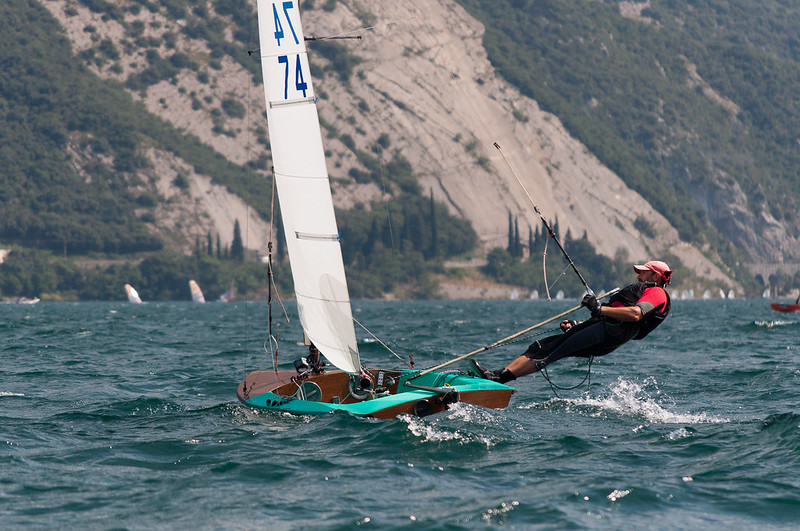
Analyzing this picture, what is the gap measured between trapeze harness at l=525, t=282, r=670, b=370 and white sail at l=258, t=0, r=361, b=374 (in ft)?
10.6

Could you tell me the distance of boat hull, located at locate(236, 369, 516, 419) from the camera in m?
15.0

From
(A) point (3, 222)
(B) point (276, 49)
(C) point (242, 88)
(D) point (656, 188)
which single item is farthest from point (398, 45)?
(B) point (276, 49)

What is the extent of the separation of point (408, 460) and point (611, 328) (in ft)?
12.6

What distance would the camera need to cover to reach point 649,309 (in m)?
14.1

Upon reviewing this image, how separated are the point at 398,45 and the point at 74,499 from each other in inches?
6848

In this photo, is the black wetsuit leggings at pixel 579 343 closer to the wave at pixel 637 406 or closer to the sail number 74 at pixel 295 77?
the wave at pixel 637 406

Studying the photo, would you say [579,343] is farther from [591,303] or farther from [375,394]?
[375,394]

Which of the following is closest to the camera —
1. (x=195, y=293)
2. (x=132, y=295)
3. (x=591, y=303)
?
(x=591, y=303)

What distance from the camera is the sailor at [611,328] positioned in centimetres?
1442

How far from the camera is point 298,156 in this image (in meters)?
15.8

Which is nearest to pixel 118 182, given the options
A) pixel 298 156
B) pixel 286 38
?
pixel 286 38

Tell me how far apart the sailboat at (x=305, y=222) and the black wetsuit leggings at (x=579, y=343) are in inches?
37.1

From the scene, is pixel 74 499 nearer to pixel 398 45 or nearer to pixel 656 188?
pixel 398 45

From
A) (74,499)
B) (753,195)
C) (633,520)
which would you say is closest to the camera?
(633,520)
